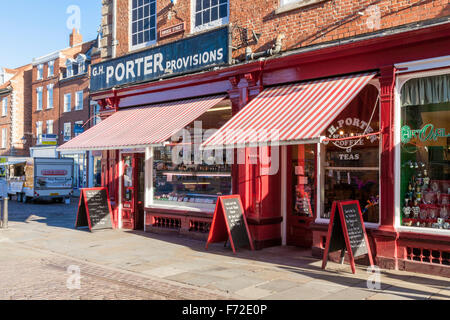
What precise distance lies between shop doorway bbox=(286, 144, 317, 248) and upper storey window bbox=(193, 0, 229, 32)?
3.95m

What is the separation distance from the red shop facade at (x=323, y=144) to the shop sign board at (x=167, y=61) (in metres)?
0.34

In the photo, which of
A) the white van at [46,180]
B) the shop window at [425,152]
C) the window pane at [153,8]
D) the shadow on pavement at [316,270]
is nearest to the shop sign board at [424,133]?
the shop window at [425,152]

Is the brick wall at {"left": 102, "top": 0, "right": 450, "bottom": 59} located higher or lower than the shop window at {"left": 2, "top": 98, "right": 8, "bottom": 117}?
lower

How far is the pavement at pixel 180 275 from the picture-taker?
613 centimetres

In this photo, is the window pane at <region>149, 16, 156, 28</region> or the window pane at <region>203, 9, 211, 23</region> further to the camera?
the window pane at <region>149, 16, 156, 28</region>

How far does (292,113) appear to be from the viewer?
821cm

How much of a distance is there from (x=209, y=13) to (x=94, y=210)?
6.43 meters

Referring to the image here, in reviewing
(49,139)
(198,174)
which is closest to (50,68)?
(49,139)

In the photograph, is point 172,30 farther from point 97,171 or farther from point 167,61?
point 97,171

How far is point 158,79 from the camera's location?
12219 mm

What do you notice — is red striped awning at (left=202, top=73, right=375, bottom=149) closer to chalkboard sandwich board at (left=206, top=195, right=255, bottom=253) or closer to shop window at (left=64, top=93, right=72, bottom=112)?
chalkboard sandwich board at (left=206, top=195, right=255, bottom=253)

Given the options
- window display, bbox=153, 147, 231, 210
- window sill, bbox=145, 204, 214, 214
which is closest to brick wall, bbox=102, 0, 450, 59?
window display, bbox=153, 147, 231, 210

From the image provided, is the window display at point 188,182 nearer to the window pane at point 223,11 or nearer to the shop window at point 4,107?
the window pane at point 223,11

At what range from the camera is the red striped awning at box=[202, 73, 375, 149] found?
7.44 metres
